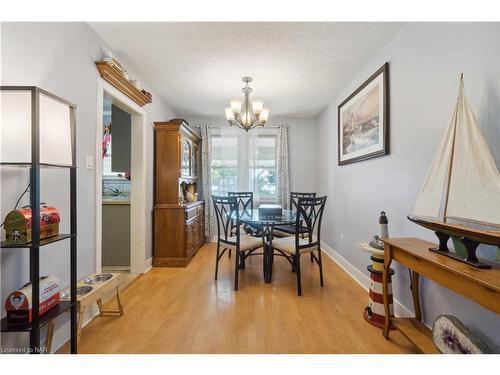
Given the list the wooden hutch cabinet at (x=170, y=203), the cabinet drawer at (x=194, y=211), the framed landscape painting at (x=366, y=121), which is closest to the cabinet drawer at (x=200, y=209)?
the cabinet drawer at (x=194, y=211)

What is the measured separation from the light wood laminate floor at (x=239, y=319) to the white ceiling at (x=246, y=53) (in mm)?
2395

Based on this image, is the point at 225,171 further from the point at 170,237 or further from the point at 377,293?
the point at 377,293

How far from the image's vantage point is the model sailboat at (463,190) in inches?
40.8

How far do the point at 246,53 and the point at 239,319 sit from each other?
242 cm

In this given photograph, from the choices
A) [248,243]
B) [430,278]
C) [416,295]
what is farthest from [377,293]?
[248,243]

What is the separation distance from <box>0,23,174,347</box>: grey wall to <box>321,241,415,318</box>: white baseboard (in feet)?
8.45

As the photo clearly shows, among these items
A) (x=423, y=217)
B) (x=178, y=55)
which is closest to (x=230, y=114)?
(x=178, y=55)

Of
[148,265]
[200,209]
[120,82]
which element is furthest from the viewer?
[200,209]

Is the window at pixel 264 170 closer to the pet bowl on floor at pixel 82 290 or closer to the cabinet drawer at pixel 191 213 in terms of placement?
the cabinet drawer at pixel 191 213

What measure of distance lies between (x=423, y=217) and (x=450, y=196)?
0.21 meters

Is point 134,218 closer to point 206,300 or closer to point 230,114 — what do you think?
point 206,300

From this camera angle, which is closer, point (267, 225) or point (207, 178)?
point (267, 225)

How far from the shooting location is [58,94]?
1.60 metres

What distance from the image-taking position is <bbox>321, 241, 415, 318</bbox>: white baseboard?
1.93 m
